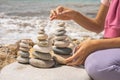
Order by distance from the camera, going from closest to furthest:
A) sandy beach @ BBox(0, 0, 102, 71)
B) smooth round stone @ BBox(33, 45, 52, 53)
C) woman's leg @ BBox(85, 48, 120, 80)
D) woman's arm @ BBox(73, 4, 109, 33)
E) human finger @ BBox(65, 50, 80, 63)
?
woman's leg @ BBox(85, 48, 120, 80)
human finger @ BBox(65, 50, 80, 63)
smooth round stone @ BBox(33, 45, 52, 53)
woman's arm @ BBox(73, 4, 109, 33)
sandy beach @ BBox(0, 0, 102, 71)

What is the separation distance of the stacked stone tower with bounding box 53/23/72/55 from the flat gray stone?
0.15m

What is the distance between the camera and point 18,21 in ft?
25.4

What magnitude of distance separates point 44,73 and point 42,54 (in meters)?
0.16

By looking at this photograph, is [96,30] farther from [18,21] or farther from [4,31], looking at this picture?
[18,21]

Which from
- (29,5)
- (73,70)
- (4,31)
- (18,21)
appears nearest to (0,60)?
(73,70)

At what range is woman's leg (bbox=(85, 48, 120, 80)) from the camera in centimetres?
171

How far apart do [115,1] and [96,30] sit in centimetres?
39

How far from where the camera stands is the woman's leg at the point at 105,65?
1.71 m

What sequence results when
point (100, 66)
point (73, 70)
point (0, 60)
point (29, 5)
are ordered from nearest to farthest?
1. point (100, 66)
2. point (73, 70)
3. point (0, 60)
4. point (29, 5)

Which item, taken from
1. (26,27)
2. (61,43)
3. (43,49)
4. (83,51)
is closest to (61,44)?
(61,43)

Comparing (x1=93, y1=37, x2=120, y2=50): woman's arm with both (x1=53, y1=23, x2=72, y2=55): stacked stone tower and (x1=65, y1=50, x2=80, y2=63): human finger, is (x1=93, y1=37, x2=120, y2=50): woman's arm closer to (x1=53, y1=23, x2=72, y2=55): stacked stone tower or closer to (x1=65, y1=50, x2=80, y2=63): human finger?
(x1=65, y1=50, x2=80, y2=63): human finger

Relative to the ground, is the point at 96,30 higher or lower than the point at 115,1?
lower

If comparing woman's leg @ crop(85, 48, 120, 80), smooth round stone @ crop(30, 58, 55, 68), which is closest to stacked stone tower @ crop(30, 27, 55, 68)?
smooth round stone @ crop(30, 58, 55, 68)

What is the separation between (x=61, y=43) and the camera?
6.56 feet
